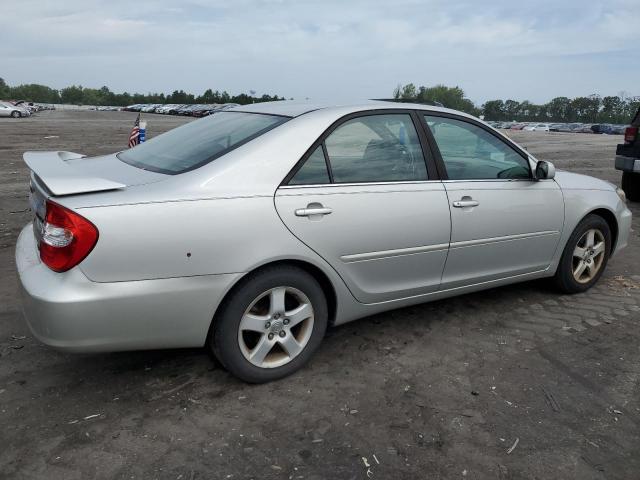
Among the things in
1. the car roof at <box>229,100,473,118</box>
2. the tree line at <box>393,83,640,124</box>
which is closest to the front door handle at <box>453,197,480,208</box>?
the car roof at <box>229,100,473,118</box>

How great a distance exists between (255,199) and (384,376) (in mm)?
1266

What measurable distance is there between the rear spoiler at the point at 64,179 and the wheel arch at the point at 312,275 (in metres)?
0.74

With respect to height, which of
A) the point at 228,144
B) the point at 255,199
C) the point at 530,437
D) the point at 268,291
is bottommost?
the point at 530,437

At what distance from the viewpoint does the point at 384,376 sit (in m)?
3.18

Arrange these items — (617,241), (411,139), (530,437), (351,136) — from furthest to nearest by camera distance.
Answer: (617,241), (411,139), (351,136), (530,437)

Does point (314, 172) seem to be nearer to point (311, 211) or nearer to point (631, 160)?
point (311, 211)

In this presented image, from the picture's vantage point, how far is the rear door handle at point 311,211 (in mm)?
2953

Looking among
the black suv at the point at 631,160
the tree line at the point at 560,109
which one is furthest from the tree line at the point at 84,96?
the black suv at the point at 631,160

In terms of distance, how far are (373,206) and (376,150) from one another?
0.42m

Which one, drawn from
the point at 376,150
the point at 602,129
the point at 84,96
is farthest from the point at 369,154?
the point at 84,96

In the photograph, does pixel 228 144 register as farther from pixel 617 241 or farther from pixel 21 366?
pixel 617 241

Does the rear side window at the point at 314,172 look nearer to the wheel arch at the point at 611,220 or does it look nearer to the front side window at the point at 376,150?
the front side window at the point at 376,150

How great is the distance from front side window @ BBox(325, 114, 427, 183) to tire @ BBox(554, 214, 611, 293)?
1649 millimetres

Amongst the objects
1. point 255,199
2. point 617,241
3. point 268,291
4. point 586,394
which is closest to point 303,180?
point 255,199
